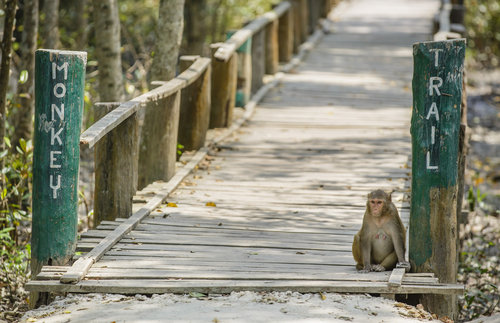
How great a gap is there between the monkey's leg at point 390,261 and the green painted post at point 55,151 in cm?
210

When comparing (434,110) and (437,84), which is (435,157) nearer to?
(434,110)

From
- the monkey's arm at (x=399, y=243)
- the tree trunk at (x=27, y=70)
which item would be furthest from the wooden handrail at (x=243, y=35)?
the monkey's arm at (x=399, y=243)

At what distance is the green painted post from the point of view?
5656 millimetres

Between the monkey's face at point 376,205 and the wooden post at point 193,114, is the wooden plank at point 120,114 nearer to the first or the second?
the wooden post at point 193,114

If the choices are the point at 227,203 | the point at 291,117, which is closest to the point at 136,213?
the point at 227,203

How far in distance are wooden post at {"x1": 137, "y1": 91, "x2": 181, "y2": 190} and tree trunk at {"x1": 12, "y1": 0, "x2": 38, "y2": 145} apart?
71.1 inches

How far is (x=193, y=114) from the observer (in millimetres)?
9406

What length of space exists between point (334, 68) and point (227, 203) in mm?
7789

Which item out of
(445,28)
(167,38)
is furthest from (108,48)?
(445,28)

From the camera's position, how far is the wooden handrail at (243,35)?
987cm

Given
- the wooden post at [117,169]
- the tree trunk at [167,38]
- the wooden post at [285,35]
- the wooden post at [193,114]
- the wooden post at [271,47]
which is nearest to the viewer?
the wooden post at [117,169]

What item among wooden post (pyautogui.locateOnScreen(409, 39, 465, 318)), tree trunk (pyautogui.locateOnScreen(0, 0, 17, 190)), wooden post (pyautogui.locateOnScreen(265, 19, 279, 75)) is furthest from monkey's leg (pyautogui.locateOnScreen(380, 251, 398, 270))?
wooden post (pyautogui.locateOnScreen(265, 19, 279, 75))

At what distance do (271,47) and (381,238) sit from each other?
849 centimetres

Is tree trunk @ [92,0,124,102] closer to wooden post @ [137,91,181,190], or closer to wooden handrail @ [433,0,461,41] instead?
wooden post @ [137,91,181,190]
